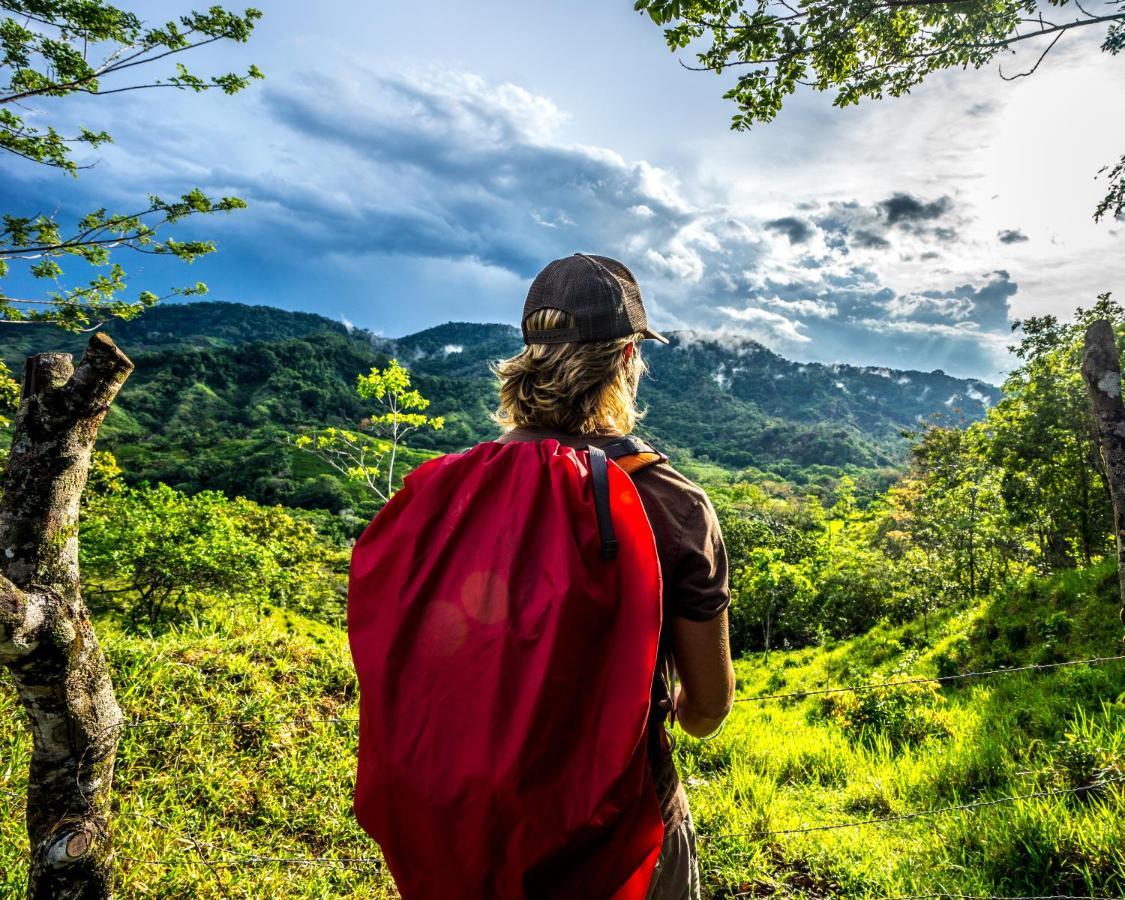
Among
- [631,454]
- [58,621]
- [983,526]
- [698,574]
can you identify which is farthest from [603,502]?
[983,526]

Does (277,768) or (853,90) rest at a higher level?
(853,90)


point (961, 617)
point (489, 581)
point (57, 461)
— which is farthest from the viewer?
point (961, 617)

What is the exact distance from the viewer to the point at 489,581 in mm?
1068

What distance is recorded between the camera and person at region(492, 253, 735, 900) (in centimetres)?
125

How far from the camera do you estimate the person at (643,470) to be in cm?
125

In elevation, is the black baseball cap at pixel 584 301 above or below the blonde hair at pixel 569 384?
above

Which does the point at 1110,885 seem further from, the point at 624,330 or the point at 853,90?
the point at 853,90

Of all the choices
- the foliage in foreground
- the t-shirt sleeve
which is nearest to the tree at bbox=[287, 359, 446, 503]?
the t-shirt sleeve

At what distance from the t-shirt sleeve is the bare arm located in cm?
3

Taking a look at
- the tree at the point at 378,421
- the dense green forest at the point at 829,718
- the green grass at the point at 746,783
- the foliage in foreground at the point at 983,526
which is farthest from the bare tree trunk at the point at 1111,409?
the foliage in foreground at the point at 983,526

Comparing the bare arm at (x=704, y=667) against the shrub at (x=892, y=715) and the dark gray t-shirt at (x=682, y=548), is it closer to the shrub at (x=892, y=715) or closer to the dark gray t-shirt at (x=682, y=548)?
the dark gray t-shirt at (x=682, y=548)

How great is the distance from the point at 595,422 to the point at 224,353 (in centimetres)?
15075

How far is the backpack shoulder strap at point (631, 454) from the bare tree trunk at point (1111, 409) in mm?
2781

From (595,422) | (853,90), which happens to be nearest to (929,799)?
(595,422)
